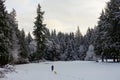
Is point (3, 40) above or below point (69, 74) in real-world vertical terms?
above

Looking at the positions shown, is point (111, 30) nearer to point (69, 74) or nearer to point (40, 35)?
point (40, 35)

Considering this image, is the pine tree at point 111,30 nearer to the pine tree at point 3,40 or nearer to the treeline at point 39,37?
the treeline at point 39,37

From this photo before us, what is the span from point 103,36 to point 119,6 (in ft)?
23.0

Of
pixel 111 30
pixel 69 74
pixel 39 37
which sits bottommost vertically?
pixel 69 74

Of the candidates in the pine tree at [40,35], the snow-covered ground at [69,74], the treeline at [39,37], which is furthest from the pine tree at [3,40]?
the pine tree at [40,35]

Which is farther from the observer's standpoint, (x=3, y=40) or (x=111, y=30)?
(x=111, y=30)

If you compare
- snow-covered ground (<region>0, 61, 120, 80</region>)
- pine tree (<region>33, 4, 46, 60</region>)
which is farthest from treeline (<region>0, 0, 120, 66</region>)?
snow-covered ground (<region>0, 61, 120, 80</region>)

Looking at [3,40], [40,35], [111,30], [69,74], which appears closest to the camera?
[69,74]

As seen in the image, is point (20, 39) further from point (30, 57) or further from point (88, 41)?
point (88, 41)

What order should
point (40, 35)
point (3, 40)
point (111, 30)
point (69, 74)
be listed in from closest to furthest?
point (69, 74) < point (3, 40) < point (111, 30) < point (40, 35)

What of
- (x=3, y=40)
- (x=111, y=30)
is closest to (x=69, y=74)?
(x=3, y=40)

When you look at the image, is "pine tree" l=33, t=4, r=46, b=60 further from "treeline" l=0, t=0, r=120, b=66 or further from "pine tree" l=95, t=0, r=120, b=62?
"pine tree" l=95, t=0, r=120, b=62

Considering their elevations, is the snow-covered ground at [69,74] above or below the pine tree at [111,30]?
below

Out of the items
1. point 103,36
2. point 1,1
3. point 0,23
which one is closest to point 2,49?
point 0,23
